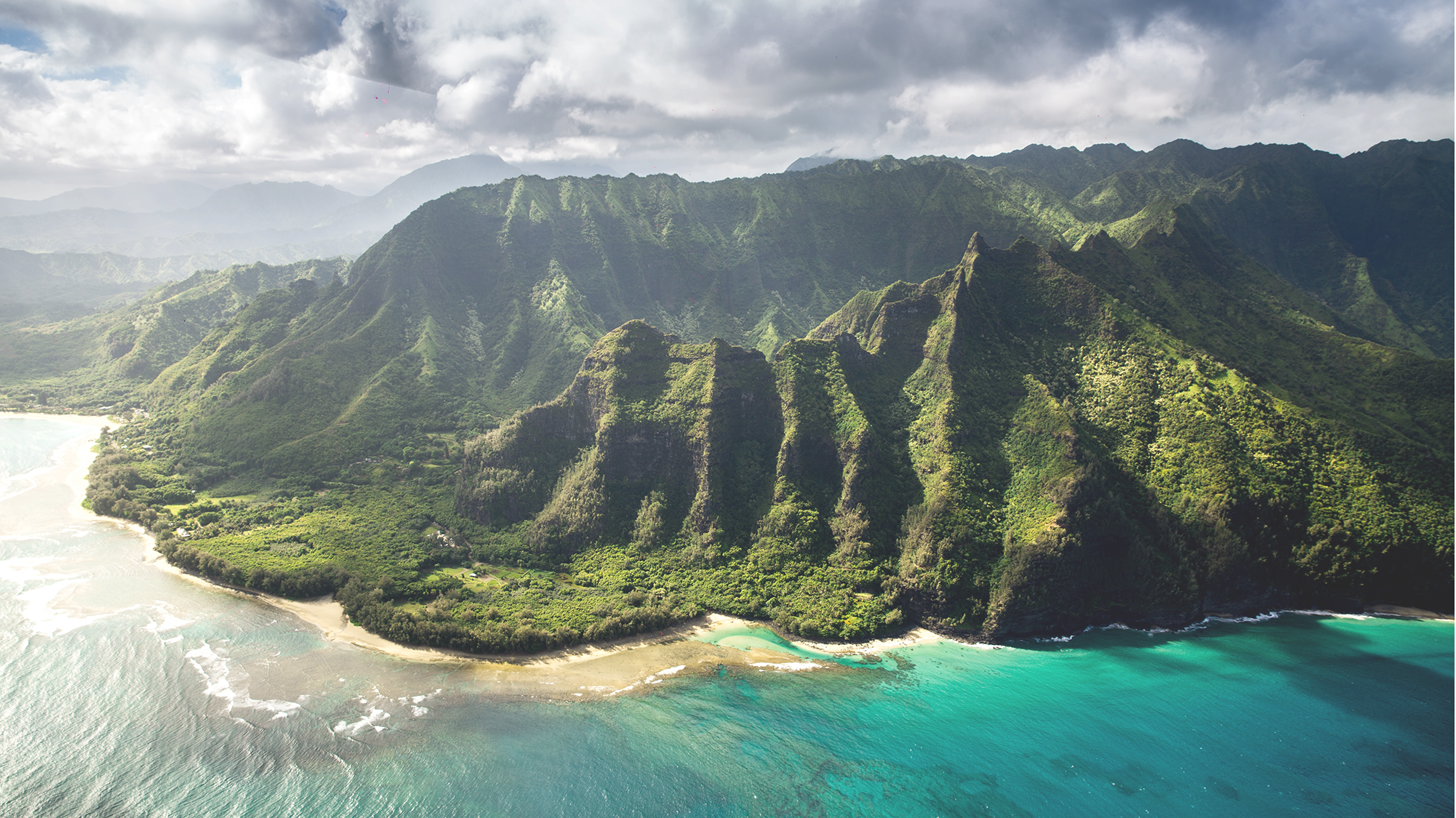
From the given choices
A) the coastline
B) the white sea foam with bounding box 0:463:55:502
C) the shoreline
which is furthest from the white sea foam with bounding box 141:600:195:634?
the white sea foam with bounding box 0:463:55:502

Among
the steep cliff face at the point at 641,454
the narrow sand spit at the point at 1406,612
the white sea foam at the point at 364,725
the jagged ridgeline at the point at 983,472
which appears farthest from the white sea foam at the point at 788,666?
the narrow sand spit at the point at 1406,612

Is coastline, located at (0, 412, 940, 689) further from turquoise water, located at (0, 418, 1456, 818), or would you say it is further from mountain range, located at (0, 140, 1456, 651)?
mountain range, located at (0, 140, 1456, 651)

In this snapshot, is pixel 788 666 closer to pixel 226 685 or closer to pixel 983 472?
pixel 983 472

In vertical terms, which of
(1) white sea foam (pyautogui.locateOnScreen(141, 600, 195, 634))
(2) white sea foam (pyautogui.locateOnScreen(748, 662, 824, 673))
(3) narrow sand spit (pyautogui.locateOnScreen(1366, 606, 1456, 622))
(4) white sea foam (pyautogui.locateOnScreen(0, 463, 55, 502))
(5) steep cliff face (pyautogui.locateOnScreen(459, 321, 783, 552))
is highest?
(5) steep cliff face (pyautogui.locateOnScreen(459, 321, 783, 552))

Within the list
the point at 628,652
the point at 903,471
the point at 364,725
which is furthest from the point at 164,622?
the point at 903,471

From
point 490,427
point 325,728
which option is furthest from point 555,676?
point 490,427

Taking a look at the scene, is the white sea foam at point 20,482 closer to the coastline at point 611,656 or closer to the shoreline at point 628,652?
the coastline at point 611,656

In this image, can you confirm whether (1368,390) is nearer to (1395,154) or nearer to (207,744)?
(207,744)
